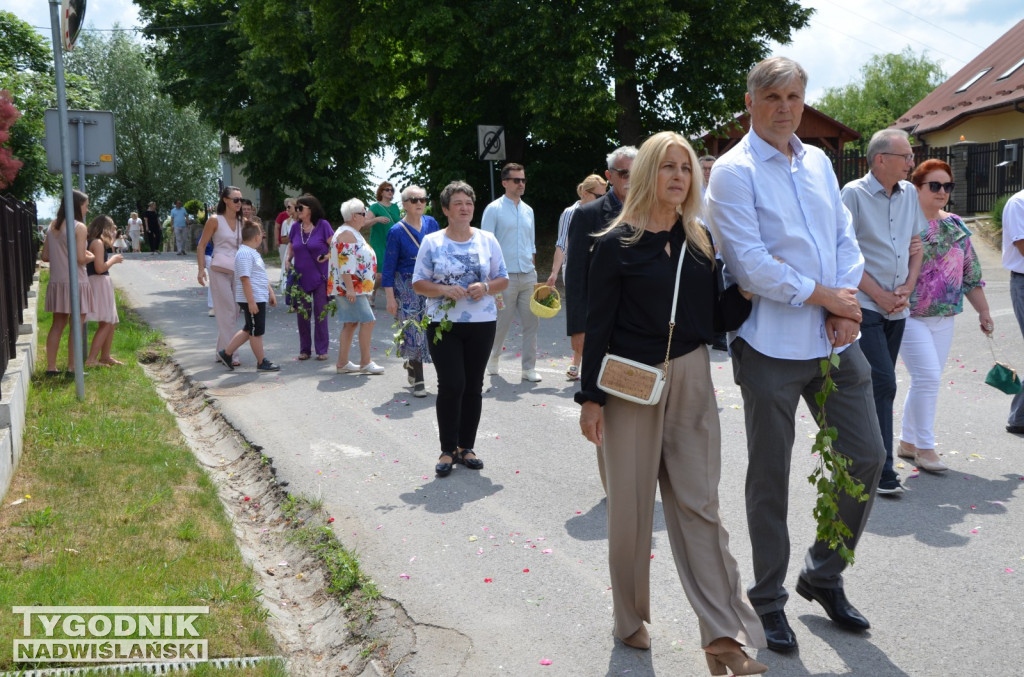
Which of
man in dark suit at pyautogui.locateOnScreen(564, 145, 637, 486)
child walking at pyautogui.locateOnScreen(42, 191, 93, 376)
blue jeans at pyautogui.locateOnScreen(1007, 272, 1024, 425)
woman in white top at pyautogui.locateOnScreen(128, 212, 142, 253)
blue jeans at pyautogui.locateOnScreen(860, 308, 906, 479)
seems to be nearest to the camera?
man in dark suit at pyautogui.locateOnScreen(564, 145, 637, 486)

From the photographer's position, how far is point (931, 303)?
654 cm

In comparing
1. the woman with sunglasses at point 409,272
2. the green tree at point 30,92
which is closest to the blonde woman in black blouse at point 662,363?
the woman with sunglasses at point 409,272

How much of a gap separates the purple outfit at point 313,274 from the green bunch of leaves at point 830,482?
887 cm

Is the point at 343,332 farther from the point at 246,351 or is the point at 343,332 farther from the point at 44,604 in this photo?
the point at 44,604

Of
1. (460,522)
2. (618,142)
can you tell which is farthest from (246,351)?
(618,142)

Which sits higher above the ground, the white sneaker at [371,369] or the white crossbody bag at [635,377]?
the white crossbody bag at [635,377]

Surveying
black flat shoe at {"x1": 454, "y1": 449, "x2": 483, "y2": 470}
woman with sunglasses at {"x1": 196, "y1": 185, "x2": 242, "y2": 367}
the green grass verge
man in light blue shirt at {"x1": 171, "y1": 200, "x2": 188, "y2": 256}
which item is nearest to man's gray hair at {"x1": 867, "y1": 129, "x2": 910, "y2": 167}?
black flat shoe at {"x1": 454, "y1": 449, "x2": 483, "y2": 470}

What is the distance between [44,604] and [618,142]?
2157 centimetres

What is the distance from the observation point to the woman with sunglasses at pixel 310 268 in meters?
→ 12.1

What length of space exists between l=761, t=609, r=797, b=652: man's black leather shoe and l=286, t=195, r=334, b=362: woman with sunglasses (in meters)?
8.69

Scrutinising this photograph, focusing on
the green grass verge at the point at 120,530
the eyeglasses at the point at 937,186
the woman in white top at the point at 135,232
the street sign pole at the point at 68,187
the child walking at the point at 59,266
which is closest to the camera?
the green grass verge at the point at 120,530

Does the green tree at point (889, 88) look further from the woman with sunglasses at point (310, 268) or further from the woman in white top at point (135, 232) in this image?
the woman with sunglasses at point (310, 268)

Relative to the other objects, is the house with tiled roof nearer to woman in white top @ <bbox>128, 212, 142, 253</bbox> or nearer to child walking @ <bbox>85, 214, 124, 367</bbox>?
child walking @ <bbox>85, 214, 124, 367</bbox>

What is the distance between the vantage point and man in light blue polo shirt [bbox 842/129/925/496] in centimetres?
573
